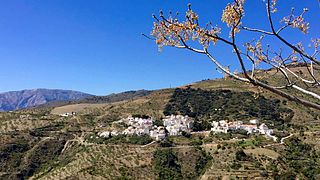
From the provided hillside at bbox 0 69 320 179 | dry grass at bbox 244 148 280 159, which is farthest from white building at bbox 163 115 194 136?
dry grass at bbox 244 148 280 159

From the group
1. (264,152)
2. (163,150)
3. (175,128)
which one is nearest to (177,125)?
(175,128)

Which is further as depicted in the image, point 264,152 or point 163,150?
point 163,150

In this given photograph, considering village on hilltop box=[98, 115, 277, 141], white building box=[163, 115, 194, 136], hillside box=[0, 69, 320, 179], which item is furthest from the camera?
white building box=[163, 115, 194, 136]

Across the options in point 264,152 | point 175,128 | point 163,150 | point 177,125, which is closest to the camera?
point 264,152

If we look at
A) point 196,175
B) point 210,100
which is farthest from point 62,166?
point 210,100

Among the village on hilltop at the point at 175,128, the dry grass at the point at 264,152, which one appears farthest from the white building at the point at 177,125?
the dry grass at the point at 264,152

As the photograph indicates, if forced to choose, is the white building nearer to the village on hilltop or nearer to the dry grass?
the village on hilltop

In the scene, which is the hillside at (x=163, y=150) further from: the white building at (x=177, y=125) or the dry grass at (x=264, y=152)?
the white building at (x=177, y=125)

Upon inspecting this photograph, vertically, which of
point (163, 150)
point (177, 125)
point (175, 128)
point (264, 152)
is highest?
point (177, 125)

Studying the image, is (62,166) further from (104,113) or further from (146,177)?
(104,113)

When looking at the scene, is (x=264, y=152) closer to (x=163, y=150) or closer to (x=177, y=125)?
(x=163, y=150)

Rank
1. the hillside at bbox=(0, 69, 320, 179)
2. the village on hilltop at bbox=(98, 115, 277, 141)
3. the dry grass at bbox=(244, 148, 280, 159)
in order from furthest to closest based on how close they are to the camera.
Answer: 1. the village on hilltop at bbox=(98, 115, 277, 141)
2. the dry grass at bbox=(244, 148, 280, 159)
3. the hillside at bbox=(0, 69, 320, 179)

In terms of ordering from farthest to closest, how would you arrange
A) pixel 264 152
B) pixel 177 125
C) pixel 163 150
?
pixel 177 125
pixel 163 150
pixel 264 152

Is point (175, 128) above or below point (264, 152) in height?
above
